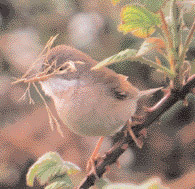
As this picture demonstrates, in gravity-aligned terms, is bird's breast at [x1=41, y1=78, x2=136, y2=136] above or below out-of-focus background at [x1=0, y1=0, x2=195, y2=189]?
above

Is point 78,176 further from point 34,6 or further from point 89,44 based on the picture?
point 34,6

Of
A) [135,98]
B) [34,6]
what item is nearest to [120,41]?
[34,6]

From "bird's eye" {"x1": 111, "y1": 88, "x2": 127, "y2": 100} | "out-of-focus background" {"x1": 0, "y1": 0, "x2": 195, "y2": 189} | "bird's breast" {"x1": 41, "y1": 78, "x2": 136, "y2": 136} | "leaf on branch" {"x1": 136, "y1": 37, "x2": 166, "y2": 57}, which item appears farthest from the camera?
"out-of-focus background" {"x1": 0, "y1": 0, "x2": 195, "y2": 189}

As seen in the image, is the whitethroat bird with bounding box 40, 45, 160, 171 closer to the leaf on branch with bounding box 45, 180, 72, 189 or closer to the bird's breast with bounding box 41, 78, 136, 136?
the bird's breast with bounding box 41, 78, 136, 136

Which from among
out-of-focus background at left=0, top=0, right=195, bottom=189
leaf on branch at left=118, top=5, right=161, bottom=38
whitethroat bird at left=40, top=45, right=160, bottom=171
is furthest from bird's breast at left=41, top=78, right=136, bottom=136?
out-of-focus background at left=0, top=0, right=195, bottom=189

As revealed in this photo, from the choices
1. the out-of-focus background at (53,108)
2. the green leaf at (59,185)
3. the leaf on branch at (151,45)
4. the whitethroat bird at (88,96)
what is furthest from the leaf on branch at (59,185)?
the out-of-focus background at (53,108)

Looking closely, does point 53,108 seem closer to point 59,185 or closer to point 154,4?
point 59,185
